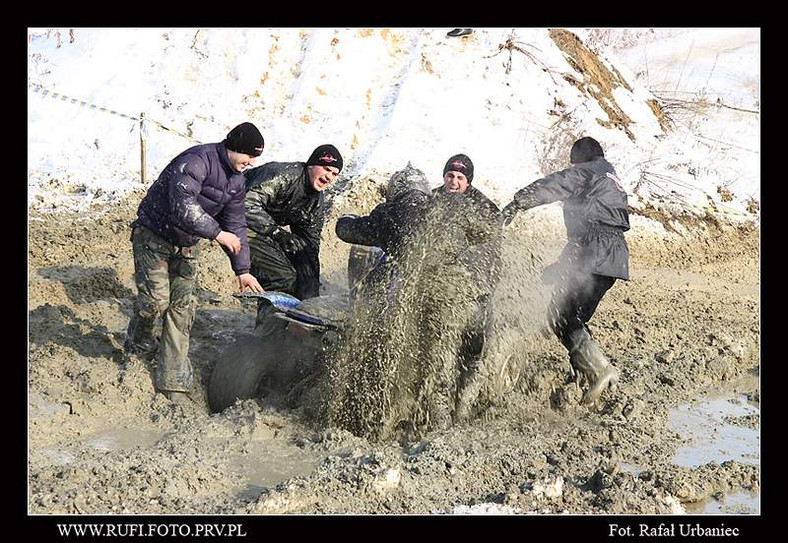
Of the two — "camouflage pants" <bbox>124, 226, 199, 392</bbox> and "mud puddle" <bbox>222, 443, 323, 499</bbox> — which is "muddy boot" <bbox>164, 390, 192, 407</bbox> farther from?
"mud puddle" <bbox>222, 443, 323, 499</bbox>

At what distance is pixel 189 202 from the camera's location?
5.92 m

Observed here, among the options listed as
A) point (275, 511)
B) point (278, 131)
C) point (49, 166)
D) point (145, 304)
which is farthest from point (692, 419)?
point (49, 166)

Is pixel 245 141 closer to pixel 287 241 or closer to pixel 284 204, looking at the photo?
pixel 284 204

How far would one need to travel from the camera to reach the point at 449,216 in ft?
20.9

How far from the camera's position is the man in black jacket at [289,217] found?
22.8ft

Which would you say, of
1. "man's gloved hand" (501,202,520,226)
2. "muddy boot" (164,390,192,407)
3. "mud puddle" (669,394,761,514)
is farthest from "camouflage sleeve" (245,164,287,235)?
"mud puddle" (669,394,761,514)

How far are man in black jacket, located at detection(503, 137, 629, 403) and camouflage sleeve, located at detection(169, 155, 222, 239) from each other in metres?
2.13

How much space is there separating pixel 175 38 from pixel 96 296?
248 inches

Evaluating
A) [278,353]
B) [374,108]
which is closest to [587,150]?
[278,353]

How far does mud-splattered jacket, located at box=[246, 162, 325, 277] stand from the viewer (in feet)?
22.8

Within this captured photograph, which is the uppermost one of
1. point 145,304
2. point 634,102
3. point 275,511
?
point 634,102

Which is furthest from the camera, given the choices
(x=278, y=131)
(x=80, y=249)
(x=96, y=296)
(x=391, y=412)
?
(x=278, y=131)

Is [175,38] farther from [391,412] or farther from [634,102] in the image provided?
[391,412]

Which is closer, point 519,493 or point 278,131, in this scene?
point 519,493
